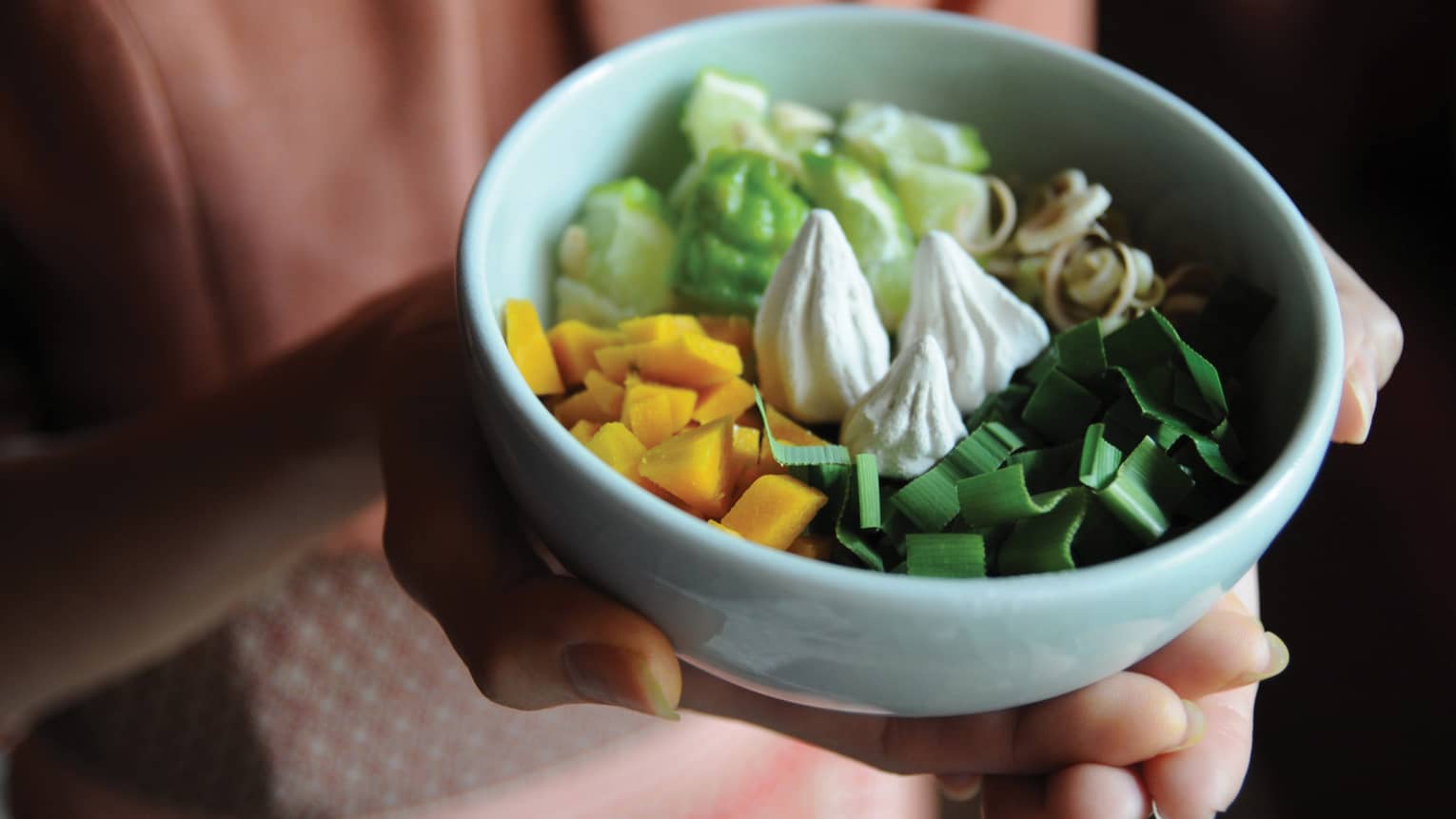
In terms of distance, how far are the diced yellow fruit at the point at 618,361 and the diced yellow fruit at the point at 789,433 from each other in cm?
6

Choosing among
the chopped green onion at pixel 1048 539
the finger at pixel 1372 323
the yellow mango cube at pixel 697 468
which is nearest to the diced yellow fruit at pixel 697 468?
the yellow mango cube at pixel 697 468

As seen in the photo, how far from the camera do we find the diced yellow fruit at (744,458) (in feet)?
1.48

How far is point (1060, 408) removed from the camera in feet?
1.61

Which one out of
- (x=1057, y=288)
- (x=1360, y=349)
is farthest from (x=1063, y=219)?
(x=1360, y=349)

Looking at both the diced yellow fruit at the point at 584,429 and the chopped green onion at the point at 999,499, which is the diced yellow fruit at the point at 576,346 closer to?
the diced yellow fruit at the point at 584,429

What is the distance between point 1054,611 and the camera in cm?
37

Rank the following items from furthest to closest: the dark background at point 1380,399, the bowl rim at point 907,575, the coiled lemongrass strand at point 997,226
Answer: the dark background at point 1380,399
the coiled lemongrass strand at point 997,226
the bowl rim at point 907,575

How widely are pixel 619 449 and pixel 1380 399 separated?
3.17ft

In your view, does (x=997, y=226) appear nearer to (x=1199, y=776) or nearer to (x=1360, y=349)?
(x=1360, y=349)

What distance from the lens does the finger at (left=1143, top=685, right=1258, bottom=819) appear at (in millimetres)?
464

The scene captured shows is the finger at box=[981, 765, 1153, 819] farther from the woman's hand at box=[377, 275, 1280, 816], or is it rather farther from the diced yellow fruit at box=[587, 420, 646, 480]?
the diced yellow fruit at box=[587, 420, 646, 480]

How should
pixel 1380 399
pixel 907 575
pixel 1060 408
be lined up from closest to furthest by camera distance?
pixel 907 575 < pixel 1060 408 < pixel 1380 399

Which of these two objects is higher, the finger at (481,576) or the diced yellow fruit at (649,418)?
the diced yellow fruit at (649,418)

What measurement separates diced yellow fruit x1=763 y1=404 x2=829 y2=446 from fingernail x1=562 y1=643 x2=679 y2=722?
0.12m
